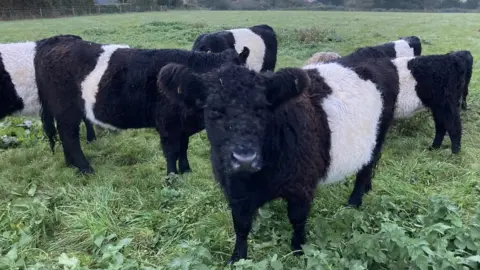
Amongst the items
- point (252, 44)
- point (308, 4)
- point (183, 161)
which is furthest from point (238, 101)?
point (308, 4)

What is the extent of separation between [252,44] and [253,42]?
0.09m

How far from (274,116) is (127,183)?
2.66 meters

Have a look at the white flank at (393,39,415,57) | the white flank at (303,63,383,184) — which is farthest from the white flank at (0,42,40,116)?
the white flank at (393,39,415,57)

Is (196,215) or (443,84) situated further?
(443,84)

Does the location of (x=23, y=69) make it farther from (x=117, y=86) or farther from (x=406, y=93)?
(x=406, y=93)

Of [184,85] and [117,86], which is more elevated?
[184,85]

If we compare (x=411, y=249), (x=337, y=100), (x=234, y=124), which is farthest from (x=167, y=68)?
(x=411, y=249)

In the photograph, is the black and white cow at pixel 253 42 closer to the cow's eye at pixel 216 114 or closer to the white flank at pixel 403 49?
the white flank at pixel 403 49

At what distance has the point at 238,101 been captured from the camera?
2.67m

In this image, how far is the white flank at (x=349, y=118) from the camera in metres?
3.52

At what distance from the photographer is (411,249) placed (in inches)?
108

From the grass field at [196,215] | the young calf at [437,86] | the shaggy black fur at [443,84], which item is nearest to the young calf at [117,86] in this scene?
the grass field at [196,215]

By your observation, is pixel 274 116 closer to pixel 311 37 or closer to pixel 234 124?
pixel 234 124

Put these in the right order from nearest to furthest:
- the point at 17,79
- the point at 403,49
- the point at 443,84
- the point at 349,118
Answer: the point at 349,118, the point at 17,79, the point at 443,84, the point at 403,49
